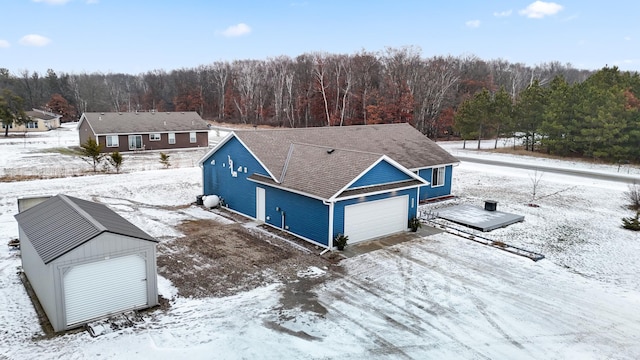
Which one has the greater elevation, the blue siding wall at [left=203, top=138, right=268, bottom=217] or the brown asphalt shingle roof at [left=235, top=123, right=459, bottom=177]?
the brown asphalt shingle roof at [left=235, top=123, right=459, bottom=177]

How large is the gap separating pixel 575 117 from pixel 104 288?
40.6 metres

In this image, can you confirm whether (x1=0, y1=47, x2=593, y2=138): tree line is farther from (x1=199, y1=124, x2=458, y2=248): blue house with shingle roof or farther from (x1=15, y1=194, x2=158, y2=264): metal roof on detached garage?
(x1=15, y1=194, x2=158, y2=264): metal roof on detached garage

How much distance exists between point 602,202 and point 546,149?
68.9ft

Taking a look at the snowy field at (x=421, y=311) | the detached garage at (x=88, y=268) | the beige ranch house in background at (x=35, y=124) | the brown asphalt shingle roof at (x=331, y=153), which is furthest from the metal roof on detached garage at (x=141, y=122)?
the detached garage at (x=88, y=268)

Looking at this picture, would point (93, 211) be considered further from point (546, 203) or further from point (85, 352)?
point (546, 203)

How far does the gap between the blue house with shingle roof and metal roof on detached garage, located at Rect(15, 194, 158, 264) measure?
21.7 ft

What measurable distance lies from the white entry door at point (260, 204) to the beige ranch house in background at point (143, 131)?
29.4 m

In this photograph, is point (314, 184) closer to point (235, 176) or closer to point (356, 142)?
Answer: point (235, 176)

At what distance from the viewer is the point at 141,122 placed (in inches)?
1785

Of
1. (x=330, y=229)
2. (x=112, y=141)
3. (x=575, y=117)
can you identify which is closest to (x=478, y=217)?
(x=330, y=229)

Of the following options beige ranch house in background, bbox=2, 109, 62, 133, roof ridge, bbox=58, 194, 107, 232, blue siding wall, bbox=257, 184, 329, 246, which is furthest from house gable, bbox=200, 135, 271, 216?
beige ranch house in background, bbox=2, 109, 62, 133

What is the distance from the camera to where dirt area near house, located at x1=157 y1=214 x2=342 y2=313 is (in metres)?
12.6

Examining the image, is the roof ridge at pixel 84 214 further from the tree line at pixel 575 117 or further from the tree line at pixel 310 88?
the tree line at pixel 310 88

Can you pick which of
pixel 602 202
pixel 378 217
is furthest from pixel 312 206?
pixel 602 202
